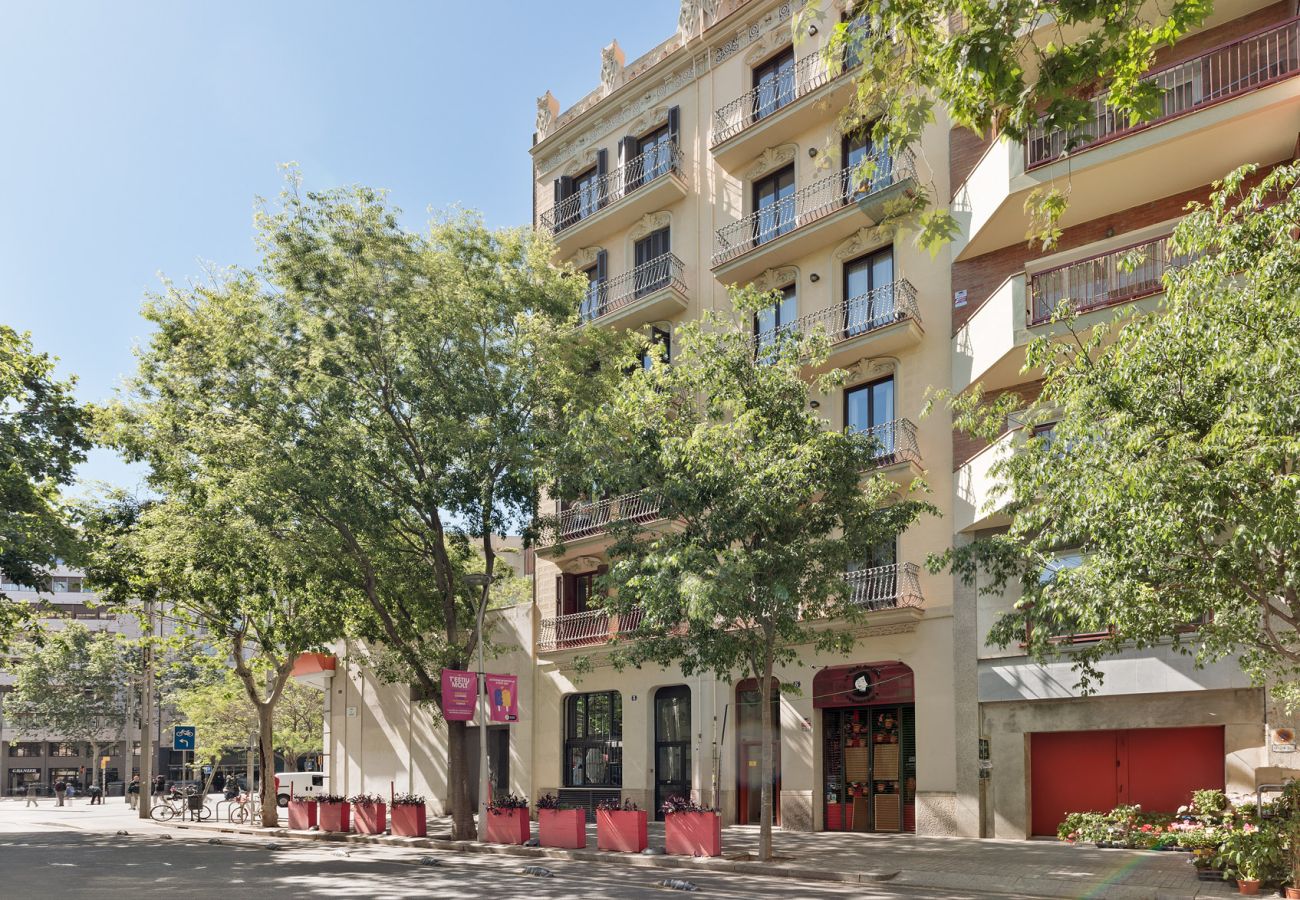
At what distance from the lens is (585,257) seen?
3341 centimetres

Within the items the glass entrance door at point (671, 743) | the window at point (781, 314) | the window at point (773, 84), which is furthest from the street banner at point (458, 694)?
the window at point (773, 84)

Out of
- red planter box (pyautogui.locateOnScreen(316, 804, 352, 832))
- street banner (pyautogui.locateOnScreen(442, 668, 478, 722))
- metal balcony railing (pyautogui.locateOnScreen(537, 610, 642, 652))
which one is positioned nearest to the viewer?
street banner (pyautogui.locateOnScreen(442, 668, 478, 722))

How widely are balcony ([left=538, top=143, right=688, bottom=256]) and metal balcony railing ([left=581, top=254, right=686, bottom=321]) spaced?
5.20 ft

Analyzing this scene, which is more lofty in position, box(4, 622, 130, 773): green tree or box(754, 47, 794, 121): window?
box(754, 47, 794, 121): window

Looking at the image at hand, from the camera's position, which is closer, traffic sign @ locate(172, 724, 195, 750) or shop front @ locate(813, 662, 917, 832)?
shop front @ locate(813, 662, 917, 832)

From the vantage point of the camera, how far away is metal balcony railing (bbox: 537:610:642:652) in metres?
29.4

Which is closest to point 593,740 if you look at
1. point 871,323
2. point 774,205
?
point 871,323

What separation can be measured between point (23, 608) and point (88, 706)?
53.6 m

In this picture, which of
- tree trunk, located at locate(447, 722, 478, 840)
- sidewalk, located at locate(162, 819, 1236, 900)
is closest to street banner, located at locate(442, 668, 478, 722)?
tree trunk, located at locate(447, 722, 478, 840)

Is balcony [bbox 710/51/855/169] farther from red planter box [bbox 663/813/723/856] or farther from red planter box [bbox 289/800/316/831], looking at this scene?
red planter box [bbox 289/800/316/831]

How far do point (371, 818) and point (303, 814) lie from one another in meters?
3.10

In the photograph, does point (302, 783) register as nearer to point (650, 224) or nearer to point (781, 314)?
point (650, 224)

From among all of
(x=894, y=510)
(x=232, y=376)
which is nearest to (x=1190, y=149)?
(x=894, y=510)

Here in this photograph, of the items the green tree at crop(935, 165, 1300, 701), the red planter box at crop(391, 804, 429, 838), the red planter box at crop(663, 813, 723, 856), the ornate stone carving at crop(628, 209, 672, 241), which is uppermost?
the ornate stone carving at crop(628, 209, 672, 241)
